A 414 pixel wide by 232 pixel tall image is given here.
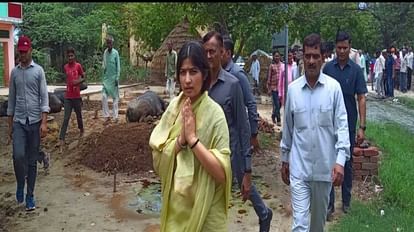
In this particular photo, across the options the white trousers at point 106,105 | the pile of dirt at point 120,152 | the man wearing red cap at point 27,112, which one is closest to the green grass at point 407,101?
the white trousers at point 106,105

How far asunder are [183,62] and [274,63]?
10552mm

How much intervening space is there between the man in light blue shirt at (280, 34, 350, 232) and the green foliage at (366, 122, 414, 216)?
6.80 feet

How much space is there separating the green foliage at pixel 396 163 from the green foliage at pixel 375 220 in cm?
16

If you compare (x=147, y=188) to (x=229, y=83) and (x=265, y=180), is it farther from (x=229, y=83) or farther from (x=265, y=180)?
(x=229, y=83)

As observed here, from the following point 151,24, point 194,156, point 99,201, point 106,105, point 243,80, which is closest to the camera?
point 194,156

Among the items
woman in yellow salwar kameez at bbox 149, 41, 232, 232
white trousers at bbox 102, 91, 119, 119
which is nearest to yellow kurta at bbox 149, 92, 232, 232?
woman in yellow salwar kameez at bbox 149, 41, 232, 232

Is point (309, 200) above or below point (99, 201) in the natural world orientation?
above

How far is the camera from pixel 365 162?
7.45 m

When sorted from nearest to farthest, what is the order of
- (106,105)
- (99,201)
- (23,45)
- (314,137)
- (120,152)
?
(314,137)
(23,45)
(99,201)
(120,152)
(106,105)

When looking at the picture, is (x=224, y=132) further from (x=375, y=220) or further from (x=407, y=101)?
(x=407, y=101)

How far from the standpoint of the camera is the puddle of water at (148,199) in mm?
6333

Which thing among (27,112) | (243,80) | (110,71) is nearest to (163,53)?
(110,71)

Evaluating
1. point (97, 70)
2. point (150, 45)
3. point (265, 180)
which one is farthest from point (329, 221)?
point (150, 45)

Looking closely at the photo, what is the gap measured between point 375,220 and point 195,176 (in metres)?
3.06
